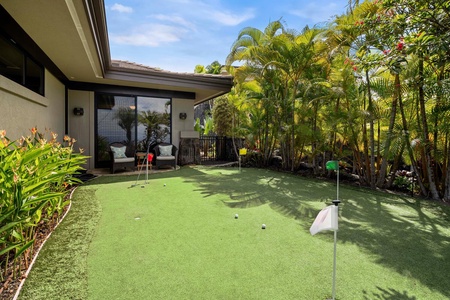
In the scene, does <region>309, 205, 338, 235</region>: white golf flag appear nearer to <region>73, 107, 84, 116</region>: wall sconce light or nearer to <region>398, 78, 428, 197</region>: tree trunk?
<region>398, 78, 428, 197</region>: tree trunk

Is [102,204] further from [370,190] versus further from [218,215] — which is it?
[370,190]

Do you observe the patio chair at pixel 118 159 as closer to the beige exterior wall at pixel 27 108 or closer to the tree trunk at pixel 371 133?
the beige exterior wall at pixel 27 108

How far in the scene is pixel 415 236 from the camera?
10.9ft

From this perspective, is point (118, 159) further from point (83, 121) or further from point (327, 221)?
point (327, 221)

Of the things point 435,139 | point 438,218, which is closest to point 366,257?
point 438,218

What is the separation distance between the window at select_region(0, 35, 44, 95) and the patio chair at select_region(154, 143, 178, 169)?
3.92 metres

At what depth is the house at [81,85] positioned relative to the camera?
13.4 feet

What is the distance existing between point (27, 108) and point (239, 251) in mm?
5154

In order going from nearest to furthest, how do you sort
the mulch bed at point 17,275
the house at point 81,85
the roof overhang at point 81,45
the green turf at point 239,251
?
the mulch bed at point 17,275 < the green turf at point 239,251 < the roof overhang at point 81,45 < the house at point 81,85

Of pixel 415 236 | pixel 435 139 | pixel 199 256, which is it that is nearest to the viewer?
pixel 199 256

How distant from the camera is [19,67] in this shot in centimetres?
485

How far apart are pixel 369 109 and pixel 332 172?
237 cm

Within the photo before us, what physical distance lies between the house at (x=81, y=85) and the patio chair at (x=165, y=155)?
87 centimetres

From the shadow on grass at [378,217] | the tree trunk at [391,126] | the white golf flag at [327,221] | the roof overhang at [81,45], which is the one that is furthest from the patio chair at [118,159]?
the white golf flag at [327,221]
